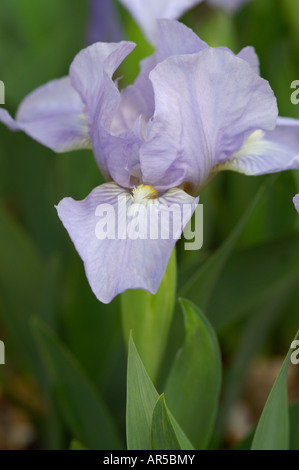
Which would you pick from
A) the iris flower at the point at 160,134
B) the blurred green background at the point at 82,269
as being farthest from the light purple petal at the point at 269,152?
the blurred green background at the point at 82,269

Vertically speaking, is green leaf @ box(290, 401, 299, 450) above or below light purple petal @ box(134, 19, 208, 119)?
below

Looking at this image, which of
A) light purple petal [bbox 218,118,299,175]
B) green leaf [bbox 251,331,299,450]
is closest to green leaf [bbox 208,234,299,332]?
light purple petal [bbox 218,118,299,175]

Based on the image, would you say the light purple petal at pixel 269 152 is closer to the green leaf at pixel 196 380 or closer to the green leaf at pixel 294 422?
the green leaf at pixel 196 380

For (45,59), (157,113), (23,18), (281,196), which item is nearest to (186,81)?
(157,113)

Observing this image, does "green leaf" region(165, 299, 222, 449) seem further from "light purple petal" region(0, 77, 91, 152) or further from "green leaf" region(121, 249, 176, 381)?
"light purple petal" region(0, 77, 91, 152)

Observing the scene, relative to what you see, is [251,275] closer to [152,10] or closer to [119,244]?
[119,244]
